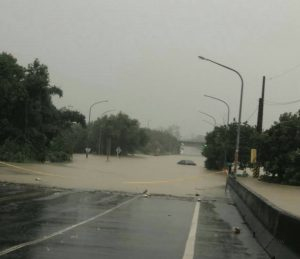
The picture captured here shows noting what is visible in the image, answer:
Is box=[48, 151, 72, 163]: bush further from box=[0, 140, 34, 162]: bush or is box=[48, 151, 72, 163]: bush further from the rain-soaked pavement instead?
the rain-soaked pavement

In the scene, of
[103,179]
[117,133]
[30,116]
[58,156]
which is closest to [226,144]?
[58,156]

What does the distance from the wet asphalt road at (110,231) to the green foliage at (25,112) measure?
116 ft

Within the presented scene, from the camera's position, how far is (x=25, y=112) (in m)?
60.0

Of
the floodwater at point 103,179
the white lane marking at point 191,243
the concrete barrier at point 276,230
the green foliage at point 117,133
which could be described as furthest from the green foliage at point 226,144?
the concrete barrier at point 276,230

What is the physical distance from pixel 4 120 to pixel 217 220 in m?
44.6

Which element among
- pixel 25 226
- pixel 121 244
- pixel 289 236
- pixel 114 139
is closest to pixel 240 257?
pixel 289 236

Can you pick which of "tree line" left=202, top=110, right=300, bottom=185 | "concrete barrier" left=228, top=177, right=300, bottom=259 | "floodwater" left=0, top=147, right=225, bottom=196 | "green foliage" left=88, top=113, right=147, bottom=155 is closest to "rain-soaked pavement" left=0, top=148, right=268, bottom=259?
"concrete barrier" left=228, top=177, right=300, bottom=259

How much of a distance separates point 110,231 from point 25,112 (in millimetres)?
47790

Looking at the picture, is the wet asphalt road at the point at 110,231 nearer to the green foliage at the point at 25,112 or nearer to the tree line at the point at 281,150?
the tree line at the point at 281,150

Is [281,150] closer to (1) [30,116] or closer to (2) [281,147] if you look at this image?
(2) [281,147]

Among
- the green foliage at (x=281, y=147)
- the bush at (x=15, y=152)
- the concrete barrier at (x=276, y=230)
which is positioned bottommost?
the concrete barrier at (x=276, y=230)

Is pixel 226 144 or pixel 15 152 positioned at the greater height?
pixel 226 144

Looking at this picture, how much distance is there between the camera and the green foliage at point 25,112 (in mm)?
56469

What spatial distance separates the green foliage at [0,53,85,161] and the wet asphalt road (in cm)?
3530
